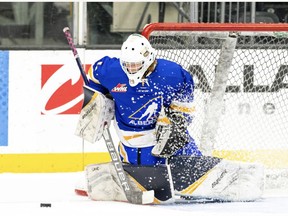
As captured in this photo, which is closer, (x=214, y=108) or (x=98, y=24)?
(x=214, y=108)

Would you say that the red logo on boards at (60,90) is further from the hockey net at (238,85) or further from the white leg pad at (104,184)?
the white leg pad at (104,184)

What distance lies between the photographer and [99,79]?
4504 millimetres

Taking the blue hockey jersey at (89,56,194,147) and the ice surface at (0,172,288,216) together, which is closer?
the ice surface at (0,172,288,216)

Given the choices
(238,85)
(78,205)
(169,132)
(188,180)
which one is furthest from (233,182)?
(238,85)

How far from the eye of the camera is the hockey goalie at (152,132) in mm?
4406

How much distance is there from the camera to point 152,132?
14.8 feet

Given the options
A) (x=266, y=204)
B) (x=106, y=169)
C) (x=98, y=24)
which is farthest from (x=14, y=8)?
(x=266, y=204)

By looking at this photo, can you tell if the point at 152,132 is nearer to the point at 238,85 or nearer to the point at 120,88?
the point at 120,88

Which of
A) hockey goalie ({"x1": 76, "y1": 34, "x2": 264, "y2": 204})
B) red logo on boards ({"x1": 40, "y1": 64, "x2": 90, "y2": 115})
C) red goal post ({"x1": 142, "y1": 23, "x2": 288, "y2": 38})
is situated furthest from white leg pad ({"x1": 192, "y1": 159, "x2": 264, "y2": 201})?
red logo on boards ({"x1": 40, "y1": 64, "x2": 90, "y2": 115})

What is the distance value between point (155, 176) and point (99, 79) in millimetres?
506

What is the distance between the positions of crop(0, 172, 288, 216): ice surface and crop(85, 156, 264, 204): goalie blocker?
70mm

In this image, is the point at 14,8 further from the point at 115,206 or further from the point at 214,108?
the point at 115,206

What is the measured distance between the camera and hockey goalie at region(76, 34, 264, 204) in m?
4.41

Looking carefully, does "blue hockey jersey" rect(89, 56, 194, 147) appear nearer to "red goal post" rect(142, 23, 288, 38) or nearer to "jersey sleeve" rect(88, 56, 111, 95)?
"jersey sleeve" rect(88, 56, 111, 95)
